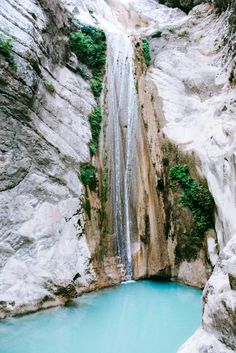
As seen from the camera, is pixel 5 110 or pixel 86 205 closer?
pixel 5 110

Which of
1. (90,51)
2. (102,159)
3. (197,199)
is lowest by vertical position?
(197,199)

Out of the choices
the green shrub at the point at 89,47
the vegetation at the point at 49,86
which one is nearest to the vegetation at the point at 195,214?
the vegetation at the point at 49,86

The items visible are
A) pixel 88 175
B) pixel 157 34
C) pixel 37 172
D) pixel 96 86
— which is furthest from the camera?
Result: pixel 157 34

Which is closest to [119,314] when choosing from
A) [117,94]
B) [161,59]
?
[117,94]

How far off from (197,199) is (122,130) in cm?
385

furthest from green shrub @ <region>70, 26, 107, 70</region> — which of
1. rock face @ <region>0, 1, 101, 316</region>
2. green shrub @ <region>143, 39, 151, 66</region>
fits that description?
green shrub @ <region>143, 39, 151, 66</region>

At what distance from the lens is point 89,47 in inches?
590

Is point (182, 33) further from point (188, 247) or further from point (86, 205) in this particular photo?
point (188, 247)

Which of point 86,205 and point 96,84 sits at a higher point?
point 96,84

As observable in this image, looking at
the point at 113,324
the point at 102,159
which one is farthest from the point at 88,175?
the point at 113,324

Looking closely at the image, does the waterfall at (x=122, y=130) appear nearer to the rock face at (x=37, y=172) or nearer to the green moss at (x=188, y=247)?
the rock face at (x=37, y=172)

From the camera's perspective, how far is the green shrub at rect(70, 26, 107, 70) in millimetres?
14867

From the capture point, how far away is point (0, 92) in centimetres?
1073

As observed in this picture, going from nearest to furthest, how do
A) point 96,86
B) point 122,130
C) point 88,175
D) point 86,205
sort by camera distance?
point 86,205, point 88,175, point 122,130, point 96,86
